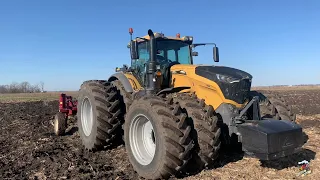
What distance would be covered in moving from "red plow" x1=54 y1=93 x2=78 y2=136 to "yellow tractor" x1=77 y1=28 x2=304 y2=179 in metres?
1.26

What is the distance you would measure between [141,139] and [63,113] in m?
4.59

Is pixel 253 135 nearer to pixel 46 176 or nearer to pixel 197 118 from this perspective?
pixel 197 118

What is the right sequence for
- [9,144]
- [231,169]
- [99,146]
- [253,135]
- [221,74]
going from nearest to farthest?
[253,135] < [231,169] < [221,74] < [99,146] < [9,144]

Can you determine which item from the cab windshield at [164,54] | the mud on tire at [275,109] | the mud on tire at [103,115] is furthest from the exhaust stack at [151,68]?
the mud on tire at [275,109]

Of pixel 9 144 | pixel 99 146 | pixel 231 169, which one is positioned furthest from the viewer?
pixel 9 144

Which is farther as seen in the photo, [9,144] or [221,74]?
[9,144]

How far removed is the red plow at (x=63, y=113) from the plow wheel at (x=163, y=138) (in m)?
4.26

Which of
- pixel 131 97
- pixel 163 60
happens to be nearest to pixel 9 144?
pixel 131 97

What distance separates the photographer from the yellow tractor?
15.7ft

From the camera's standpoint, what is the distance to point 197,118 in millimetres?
5055

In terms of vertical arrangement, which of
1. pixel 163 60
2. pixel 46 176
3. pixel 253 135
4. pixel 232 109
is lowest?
pixel 46 176

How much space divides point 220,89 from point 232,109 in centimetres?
42

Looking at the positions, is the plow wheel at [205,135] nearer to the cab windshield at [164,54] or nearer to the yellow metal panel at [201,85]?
the yellow metal panel at [201,85]

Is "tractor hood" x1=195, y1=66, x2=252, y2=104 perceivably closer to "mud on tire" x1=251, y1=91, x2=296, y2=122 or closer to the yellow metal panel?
the yellow metal panel
